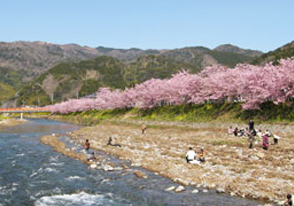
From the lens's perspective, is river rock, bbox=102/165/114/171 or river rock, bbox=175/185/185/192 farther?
river rock, bbox=102/165/114/171

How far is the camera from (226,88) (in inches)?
2525

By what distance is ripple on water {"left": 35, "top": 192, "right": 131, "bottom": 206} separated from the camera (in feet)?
63.7

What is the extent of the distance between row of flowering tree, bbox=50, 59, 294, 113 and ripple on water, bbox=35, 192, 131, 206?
37.3 metres

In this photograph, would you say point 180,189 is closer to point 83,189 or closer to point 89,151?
point 83,189

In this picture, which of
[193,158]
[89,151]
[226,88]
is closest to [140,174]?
[193,158]

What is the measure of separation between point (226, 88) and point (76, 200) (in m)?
50.1

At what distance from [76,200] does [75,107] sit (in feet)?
448

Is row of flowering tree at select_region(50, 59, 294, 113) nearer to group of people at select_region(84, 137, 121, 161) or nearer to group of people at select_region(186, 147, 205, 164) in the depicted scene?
group of people at select_region(186, 147, 205, 164)

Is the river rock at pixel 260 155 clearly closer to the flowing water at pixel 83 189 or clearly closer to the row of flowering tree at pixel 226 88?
the flowing water at pixel 83 189

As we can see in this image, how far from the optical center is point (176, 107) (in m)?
79.9

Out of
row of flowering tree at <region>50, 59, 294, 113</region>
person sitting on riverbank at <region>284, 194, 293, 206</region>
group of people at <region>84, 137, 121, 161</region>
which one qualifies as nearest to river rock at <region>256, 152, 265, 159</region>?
person sitting on riverbank at <region>284, 194, 293, 206</region>

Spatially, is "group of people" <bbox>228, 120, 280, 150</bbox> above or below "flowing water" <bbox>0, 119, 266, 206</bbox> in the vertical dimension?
above

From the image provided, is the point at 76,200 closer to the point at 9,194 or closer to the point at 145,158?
the point at 9,194

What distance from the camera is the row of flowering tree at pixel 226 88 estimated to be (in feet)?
164
